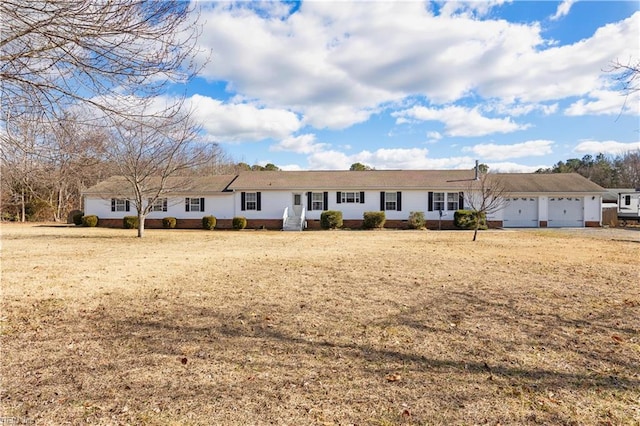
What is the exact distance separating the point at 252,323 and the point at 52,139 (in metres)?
3.53

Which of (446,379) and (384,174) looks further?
(384,174)

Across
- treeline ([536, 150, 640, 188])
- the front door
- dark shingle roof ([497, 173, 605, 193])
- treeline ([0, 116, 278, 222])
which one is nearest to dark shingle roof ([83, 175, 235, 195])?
the front door

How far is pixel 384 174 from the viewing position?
29141 millimetres

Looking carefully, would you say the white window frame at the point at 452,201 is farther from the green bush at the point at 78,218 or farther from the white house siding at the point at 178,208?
the green bush at the point at 78,218

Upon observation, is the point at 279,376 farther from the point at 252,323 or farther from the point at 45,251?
the point at 45,251

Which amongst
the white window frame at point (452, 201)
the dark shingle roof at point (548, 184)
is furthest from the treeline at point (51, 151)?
the dark shingle roof at point (548, 184)

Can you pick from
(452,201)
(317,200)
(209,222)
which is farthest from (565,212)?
(209,222)

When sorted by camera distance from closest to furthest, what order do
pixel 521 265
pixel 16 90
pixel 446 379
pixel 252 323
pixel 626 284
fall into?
1. pixel 446 379
2. pixel 16 90
3. pixel 252 323
4. pixel 626 284
5. pixel 521 265

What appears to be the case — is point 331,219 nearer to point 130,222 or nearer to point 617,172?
point 130,222

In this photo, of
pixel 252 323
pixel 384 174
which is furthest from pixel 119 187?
pixel 252 323

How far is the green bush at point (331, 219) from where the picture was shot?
25031 mm

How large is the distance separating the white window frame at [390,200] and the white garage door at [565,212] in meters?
11.1

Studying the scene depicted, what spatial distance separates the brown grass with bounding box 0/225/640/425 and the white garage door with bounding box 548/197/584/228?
20.6 meters

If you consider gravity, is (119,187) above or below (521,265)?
above
